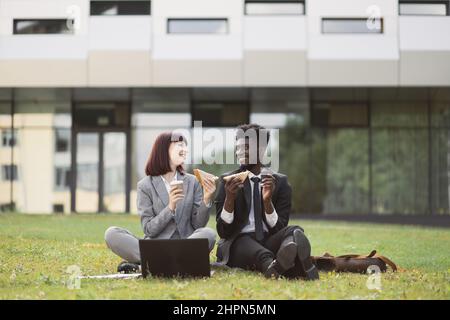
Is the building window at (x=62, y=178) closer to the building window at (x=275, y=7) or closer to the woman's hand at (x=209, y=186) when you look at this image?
the building window at (x=275, y=7)

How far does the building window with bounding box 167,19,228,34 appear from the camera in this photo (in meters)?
18.6

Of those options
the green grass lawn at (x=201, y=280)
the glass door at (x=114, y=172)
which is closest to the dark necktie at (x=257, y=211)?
the green grass lawn at (x=201, y=280)

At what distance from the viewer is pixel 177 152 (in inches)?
242

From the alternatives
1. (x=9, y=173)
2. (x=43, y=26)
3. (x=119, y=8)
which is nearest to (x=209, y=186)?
(x=119, y=8)

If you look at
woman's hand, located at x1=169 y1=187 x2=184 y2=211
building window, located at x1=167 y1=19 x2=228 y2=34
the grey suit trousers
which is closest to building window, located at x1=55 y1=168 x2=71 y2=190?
building window, located at x1=167 y1=19 x2=228 y2=34

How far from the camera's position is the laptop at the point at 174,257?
5.61 metres

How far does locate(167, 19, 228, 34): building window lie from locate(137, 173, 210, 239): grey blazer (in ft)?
41.5

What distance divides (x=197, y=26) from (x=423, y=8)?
5549mm

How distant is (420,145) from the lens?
66.0ft

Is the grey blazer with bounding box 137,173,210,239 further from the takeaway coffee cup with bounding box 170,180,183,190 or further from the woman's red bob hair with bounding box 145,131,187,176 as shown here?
the takeaway coffee cup with bounding box 170,180,183,190

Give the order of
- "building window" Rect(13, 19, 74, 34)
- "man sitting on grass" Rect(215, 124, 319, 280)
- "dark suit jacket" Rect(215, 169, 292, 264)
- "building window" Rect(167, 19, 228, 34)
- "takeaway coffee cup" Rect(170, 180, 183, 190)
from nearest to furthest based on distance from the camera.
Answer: "takeaway coffee cup" Rect(170, 180, 183, 190)
"man sitting on grass" Rect(215, 124, 319, 280)
"dark suit jacket" Rect(215, 169, 292, 264)
"building window" Rect(167, 19, 228, 34)
"building window" Rect(13, 19, 74, 34)

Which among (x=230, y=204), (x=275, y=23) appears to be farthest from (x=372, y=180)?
(x=230, y=204)

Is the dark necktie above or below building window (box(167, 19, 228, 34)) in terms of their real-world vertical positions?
below

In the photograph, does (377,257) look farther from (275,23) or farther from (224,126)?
(224,126)
